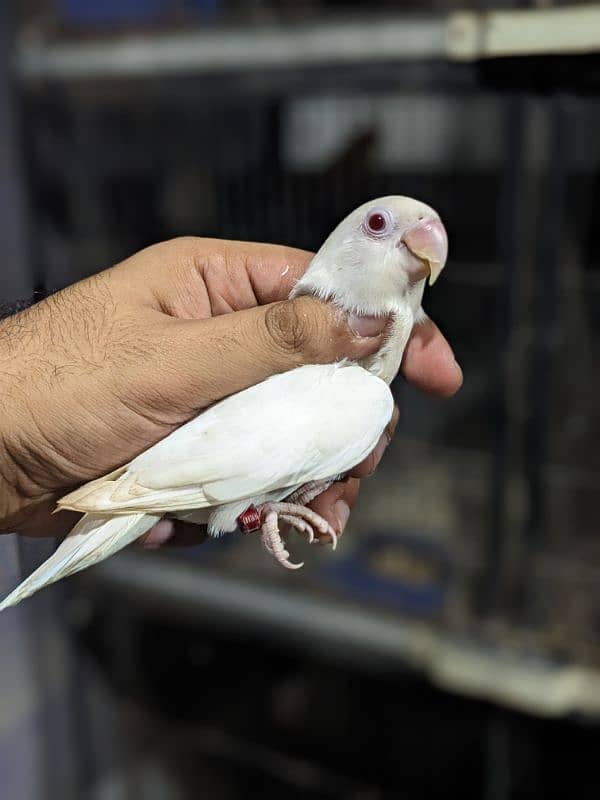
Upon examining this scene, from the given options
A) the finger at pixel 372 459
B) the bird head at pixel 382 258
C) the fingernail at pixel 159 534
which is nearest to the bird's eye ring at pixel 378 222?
the bird head at pixel 382 258

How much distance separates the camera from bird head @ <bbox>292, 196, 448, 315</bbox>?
0.45m

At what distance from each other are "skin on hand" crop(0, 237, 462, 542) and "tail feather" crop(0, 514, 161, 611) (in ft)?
0.04

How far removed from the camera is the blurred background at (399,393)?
88 centimetres

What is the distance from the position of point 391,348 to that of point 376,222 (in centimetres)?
8

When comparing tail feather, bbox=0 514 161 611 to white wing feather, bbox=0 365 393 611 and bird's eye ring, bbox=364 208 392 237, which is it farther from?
bird's eye ring, bbox=364 208 392 237

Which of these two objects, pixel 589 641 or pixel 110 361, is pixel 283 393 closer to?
pixel 110 361

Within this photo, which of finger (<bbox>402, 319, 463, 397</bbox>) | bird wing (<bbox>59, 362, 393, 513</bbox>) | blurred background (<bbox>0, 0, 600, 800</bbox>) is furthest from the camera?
blurred background (<bbox>0, 0, 600, 800</bbox>)

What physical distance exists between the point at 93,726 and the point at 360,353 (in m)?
1.12

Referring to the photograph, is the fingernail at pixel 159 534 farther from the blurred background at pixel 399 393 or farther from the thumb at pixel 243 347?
the blurred background at pixel 399 393

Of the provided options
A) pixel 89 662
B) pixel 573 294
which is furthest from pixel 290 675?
pixel 573 294

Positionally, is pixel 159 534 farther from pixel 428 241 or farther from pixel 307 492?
pixel 428 241

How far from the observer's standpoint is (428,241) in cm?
45

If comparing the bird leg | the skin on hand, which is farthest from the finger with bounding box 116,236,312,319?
the bird leg

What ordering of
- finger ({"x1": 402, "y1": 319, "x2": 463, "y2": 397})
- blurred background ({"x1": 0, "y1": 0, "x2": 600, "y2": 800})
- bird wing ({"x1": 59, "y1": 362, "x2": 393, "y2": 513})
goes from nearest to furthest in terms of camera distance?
bird wing ({"x1": 59, "y1": 362, "x2": 393, "y2": 513}), finger ({"x1": 402, "y1": 319, "x2": 463, "y2": 397}), blurred background ({"x1": 0, "y1": 0, "x2": 600, "y2": 800})
